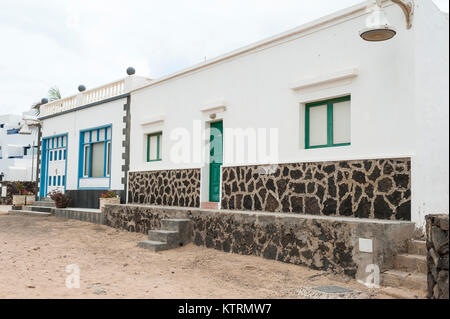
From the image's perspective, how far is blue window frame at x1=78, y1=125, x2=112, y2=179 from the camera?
15.1 metres

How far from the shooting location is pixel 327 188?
806 cm

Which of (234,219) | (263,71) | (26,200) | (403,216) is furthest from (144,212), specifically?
(26,200)

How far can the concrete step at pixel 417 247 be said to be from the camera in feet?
20.6

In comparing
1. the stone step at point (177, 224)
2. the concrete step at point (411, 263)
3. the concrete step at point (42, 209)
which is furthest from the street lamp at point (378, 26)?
the concrete step at point (42, 209)

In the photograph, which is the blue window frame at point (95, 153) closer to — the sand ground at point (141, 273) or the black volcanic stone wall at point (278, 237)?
the sand ground at point (141, 273)

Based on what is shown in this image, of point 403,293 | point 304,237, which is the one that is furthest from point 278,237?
point 403,293

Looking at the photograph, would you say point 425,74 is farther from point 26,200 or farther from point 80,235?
point 26,200

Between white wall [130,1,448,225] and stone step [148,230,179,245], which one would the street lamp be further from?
stone step [148,230,179,245]

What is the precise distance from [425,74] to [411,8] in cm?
110

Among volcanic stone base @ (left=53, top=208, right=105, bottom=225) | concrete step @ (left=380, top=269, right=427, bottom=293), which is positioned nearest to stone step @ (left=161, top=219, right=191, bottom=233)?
volcanic stone base @ (left=53, top=208, right=105, bottom=225)

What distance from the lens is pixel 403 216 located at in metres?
6.86

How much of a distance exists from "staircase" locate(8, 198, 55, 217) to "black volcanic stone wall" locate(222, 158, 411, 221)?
8644mm

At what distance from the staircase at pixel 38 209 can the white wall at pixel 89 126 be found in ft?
3.52

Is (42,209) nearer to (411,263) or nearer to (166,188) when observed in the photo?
(166,188)
